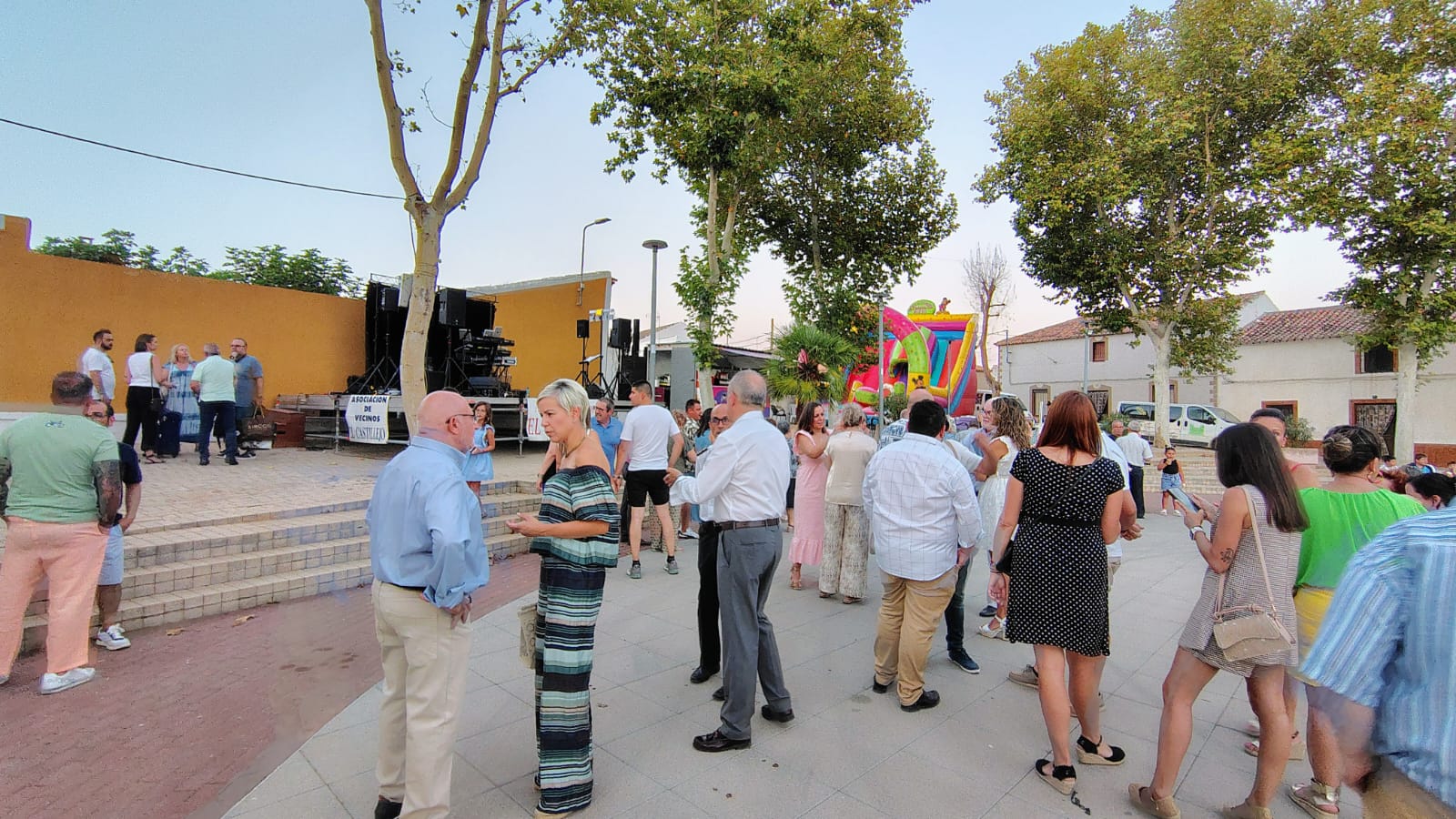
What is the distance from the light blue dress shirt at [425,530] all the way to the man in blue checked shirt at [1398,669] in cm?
226

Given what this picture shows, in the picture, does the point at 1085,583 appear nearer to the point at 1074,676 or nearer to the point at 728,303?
the point at 1074,676

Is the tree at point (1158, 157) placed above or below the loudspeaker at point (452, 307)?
above

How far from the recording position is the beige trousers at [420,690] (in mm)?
2352

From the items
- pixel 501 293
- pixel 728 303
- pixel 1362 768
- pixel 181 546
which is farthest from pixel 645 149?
pixel 1362 768

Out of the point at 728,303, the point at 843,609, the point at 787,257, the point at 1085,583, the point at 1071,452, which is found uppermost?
the point at 787,257

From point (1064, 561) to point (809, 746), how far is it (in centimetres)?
145

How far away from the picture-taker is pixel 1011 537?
3129 mm

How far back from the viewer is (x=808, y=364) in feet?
53.1

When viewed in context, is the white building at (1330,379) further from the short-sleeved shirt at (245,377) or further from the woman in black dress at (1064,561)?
the short-sleeved shirt at (245,377)

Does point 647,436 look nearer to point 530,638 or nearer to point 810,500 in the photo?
point 810,500

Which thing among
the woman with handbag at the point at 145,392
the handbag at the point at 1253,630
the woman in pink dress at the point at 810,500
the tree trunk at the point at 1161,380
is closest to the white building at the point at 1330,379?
the tree trunk at the point at 1161,380

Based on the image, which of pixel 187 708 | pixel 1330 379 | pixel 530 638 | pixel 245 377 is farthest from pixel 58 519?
pixel 1330 379

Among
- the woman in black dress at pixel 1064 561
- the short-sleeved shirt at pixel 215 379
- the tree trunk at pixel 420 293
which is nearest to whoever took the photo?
the woman in black dress at pixel 1064 561

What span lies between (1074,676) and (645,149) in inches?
488
